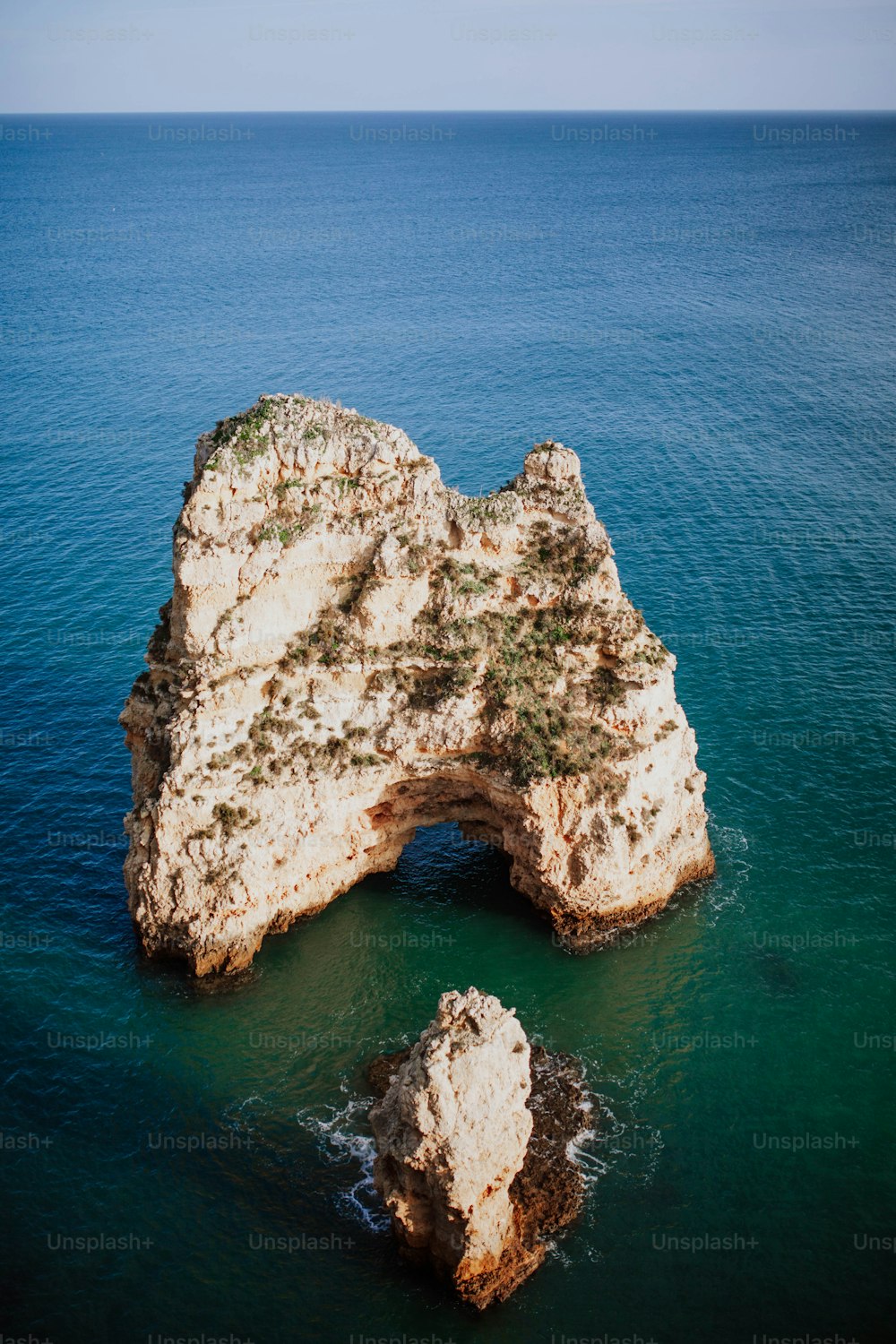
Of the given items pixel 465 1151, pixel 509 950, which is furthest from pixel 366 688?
pixel 465 1151

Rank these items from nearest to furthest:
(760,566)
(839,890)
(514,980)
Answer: (514,980)
(839,890)
(760,566)

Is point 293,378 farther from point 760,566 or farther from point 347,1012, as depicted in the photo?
point 347,1012

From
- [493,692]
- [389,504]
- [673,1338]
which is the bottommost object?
[673,1338]

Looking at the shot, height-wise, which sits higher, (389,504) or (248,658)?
(389,504)

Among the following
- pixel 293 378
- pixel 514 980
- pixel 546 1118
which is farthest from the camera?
pixel 293 378

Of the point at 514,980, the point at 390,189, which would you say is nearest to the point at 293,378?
the point at 514,980

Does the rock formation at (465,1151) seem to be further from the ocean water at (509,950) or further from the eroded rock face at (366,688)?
the eroded rock face at (366,688)

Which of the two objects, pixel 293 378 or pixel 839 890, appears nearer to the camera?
pixel 839 890
